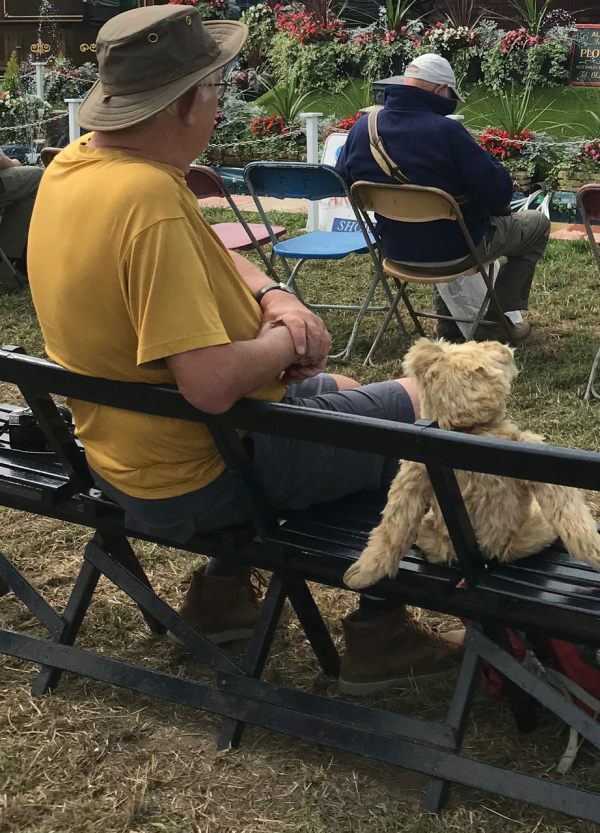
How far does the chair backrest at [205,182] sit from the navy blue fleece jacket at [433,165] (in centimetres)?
97

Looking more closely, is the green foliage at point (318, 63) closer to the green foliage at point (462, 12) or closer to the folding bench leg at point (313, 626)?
the green foliage at point (462, 12)

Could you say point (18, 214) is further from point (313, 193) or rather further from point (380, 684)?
point (380, 684)

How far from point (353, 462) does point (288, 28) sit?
510 inches

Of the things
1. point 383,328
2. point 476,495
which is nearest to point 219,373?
point 476,495

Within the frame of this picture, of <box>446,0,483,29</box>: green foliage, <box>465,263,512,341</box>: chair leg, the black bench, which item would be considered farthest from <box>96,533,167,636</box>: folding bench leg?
<box>446,0,483,29</box>: green foliage

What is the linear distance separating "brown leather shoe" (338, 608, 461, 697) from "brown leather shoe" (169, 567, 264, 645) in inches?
15.7

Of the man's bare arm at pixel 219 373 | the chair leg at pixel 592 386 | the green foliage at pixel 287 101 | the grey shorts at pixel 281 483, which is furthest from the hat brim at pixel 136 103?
the green foliage at pixel 287 101

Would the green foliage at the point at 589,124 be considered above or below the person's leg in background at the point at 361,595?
below

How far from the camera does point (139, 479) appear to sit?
2.58m

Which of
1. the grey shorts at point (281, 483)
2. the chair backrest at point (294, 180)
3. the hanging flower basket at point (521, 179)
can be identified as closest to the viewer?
the grey shorts at point (281, 483)

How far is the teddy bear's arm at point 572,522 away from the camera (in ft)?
7.59

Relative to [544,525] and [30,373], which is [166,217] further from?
[544,525]

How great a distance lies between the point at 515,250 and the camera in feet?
19.1

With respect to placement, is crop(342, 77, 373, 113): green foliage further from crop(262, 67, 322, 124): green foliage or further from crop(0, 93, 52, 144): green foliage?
crop(0, 93, 52, 144): green foliage
